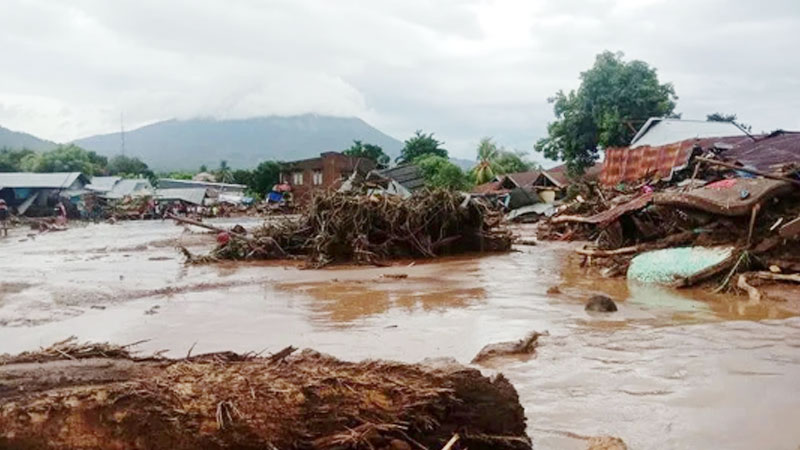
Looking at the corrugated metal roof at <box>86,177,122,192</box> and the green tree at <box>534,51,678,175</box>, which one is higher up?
the green tree at <box>534,51,678,175</box>

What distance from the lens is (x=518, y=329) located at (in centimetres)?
684

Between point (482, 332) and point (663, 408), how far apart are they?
106 inches

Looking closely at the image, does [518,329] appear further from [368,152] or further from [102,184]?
[102,184]

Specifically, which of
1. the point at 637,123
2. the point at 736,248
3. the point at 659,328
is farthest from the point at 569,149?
the point at 659,328

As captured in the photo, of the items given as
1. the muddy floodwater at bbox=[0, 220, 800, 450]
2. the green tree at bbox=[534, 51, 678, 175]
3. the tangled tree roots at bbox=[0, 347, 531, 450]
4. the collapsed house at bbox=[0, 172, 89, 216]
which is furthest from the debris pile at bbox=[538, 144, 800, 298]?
the collapsed house at bbox=[0, 172, 89, 216]

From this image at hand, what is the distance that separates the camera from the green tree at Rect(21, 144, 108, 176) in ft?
201

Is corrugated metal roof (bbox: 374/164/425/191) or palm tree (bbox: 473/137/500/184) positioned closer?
corrugated metal roof (bbox: 374/164/425/191)

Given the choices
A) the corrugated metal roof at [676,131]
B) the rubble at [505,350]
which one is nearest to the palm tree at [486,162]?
the corrugated metal roof at [676,131]

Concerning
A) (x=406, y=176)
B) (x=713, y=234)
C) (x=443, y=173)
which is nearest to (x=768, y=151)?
(x=713, y=234)

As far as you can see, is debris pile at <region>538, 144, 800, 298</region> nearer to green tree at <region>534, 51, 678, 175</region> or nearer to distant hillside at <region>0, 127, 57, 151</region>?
green tree at <region>534, 51, 678, 175</region>

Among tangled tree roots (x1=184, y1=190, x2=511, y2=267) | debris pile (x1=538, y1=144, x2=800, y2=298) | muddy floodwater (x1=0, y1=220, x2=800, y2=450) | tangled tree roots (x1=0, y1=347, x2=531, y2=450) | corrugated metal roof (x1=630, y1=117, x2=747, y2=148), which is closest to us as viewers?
tangled tree roots (x1=0, y1=347, x2=531, y2=450)

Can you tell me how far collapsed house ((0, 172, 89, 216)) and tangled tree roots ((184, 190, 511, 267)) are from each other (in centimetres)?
3286

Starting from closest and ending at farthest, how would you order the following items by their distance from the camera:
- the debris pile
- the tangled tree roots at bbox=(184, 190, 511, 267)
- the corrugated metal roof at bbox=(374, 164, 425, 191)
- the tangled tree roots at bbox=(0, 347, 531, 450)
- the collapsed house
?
1. the tangled tree roots at bbox=(0, 347, 531, 450)
2. the debris pile
3. the tangled tree roots at bbox=(184, 190, 511, 267)
4. the corrugated metal roof at bbox=(374, 164, 425, 191)
5. the collapsed house

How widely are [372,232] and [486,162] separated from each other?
43196 millimetres
